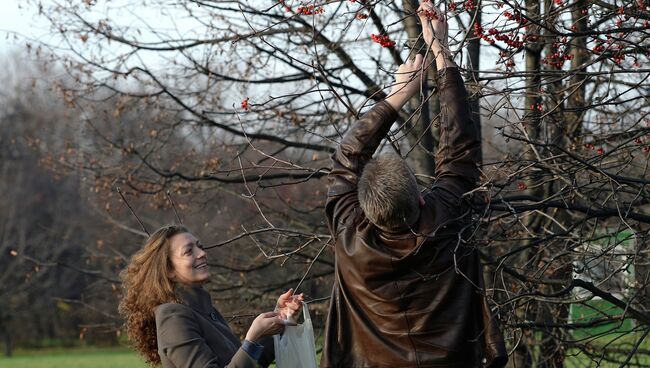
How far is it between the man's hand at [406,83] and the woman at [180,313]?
1008mm

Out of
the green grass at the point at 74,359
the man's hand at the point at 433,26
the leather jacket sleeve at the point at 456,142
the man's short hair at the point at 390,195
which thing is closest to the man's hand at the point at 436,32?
the man's hand at the point at 433,26

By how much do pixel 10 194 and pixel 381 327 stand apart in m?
52.4

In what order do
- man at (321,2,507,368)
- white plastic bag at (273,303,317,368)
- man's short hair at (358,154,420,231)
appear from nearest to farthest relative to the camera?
man's short hair at (358,154,420,231)
man at (321,2,507,368)
white plastic bag at (273,303,317,368)

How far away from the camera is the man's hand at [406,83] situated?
3.85 metres

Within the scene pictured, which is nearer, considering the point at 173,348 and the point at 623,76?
the point at 173,348

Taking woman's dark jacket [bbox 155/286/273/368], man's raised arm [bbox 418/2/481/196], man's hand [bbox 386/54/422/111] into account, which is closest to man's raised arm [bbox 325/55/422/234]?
man's hand [bbox 386/54/422/111]

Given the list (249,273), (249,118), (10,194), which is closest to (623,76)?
(249,118)

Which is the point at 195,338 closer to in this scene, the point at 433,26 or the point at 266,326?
the point at 266,326

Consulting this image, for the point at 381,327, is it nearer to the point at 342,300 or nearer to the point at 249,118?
the point at 342,300

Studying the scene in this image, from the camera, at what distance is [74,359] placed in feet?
117

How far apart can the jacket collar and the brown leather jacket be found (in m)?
0.73

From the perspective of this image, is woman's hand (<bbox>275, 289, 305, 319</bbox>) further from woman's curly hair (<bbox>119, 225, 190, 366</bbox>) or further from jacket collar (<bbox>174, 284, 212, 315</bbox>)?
woman's curly hair (<bbox>119, 225, 190, 366</bbox>)

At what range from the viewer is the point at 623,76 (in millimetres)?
8250

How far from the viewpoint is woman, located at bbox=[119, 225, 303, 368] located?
13.5 ft
